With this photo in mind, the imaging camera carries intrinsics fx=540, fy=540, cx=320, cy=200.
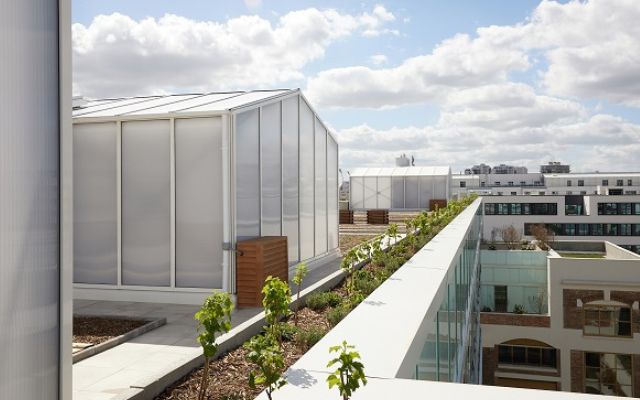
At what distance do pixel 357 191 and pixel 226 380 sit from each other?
48573 millimetres

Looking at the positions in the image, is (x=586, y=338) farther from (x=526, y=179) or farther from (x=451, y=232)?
(x=526, y=179)

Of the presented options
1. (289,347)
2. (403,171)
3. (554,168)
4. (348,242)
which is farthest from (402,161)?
(554,168)

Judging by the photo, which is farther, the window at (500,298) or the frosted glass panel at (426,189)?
the frosted glass panel at (426,189)

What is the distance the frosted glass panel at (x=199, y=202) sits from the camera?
11.6 meters

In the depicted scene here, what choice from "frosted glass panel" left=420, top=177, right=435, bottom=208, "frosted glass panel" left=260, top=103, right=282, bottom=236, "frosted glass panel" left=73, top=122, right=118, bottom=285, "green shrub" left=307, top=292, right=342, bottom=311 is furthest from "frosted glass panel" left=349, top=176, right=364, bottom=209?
"green shrub" left=307, top=292, right=342, bottom=311

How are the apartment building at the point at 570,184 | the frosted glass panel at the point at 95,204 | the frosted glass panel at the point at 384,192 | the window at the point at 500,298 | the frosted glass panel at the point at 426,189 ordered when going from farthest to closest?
the apartment building at the point at 570,184 → the frosted glass panel at the point at 384,192 → the frosted glass panel at the point at 426,189 → the window at the point at 500,298 → the frosted glass panel at the point at 95,204

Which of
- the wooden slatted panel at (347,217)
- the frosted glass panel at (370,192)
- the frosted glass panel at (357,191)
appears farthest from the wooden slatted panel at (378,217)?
the frosted glass panel at (357,191)

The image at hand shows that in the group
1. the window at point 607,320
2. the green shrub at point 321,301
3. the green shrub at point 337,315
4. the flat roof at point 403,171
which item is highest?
the flat roof at point 403,171

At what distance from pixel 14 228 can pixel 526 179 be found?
448 feet

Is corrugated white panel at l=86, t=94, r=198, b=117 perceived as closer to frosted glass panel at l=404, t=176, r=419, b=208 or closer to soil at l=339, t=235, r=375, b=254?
soil at l=339, t=235, r=375, b=254

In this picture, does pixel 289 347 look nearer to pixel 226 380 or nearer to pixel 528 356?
pixel 226 380

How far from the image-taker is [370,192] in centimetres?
5372

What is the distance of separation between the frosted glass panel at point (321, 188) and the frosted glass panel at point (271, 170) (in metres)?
3.57

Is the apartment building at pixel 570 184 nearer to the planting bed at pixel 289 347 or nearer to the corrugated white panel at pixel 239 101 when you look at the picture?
the corrugated white panel at pixel 239 101
